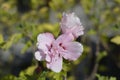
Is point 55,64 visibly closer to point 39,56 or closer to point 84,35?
point 39,56

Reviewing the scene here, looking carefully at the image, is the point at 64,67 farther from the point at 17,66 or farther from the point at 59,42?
the point at 17,66

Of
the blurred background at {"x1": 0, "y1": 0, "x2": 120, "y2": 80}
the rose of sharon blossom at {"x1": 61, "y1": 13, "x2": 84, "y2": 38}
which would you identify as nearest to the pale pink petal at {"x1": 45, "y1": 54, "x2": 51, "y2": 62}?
the rose of sharon blossom at {"x1": 61, "y1": 13, "x2": 84, "y2": 38}

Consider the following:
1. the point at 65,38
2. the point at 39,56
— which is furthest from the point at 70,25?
the point at 39,56

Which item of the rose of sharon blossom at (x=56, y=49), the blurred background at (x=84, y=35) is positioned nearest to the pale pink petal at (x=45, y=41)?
the rose of sharon blossom at (x=56, y=49)

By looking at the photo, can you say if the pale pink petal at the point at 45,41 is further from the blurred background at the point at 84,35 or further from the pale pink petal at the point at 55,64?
the blurred background at the point at 84,35

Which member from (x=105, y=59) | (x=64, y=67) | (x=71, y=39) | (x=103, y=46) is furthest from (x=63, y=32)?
(x=105, y=59)

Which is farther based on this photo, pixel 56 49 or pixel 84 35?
pixel 84 35

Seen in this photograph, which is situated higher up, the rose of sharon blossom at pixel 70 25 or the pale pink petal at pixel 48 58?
the rose of sharon blossom at pixel 70 25
